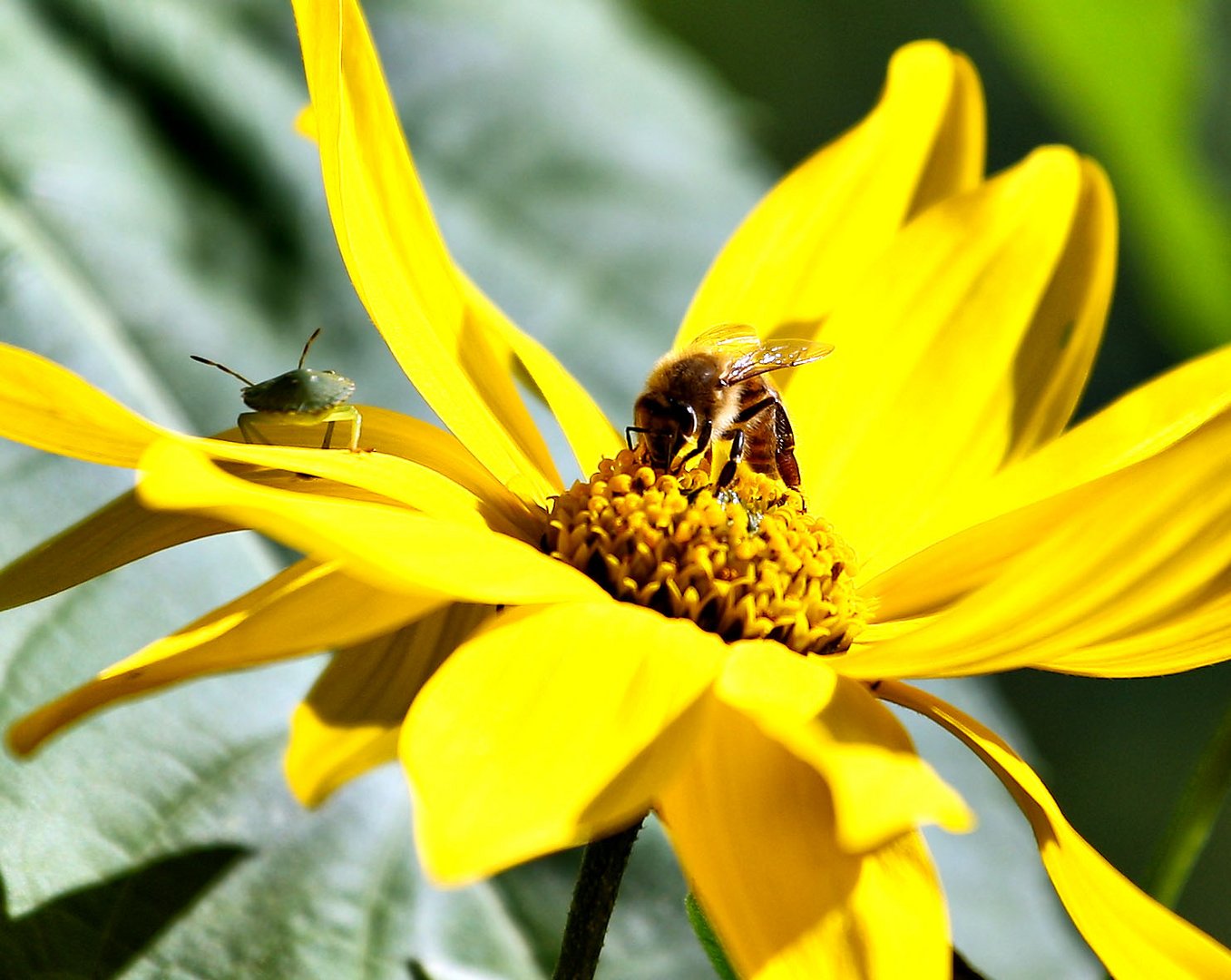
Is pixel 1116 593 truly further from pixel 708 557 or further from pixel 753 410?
pixel 753 410

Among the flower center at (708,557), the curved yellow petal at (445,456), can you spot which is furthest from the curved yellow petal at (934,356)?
the curved yellow petal at (445,456)

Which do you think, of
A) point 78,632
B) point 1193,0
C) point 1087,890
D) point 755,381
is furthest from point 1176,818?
point 1193,0

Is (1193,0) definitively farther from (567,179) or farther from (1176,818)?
(1176,818)

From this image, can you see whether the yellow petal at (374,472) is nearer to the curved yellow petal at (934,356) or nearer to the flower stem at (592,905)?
the flower stem at (592,905)

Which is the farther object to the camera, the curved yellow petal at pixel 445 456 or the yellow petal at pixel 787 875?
the curved yellow petal at pixel 445 456

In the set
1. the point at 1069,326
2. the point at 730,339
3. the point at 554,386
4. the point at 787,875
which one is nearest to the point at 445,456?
the point at 554,386
